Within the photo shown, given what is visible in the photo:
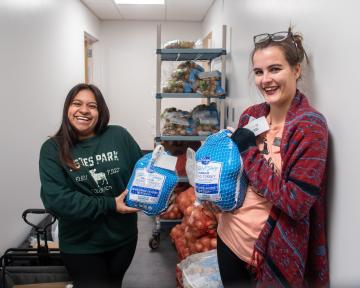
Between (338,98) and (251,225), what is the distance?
0.50m

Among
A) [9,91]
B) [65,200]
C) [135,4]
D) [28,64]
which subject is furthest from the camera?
[135,4]

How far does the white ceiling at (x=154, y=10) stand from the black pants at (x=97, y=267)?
13.2 ft

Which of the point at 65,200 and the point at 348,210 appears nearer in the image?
the point at 348,210

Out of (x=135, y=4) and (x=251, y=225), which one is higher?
(x=135, y=4)

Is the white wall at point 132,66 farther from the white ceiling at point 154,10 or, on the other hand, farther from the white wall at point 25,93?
the white wall at point 25,93

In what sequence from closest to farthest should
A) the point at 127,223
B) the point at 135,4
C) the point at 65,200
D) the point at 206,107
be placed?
the point at 65,200
the point at 127,223
the point at 206,107
the point at 135,4

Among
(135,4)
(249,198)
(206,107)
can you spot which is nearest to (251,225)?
(249,198)

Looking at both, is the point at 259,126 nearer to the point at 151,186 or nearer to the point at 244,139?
the point at 244,139

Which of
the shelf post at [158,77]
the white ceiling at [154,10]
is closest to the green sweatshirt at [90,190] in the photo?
the shelf post at [158,77]

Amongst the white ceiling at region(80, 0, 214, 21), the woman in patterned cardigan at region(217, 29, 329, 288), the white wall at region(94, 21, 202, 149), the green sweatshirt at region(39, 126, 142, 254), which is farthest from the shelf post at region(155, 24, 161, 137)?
the white wall at region(94, 21, 202, 149)

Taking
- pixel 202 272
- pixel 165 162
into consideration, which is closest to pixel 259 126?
pixel 165 162

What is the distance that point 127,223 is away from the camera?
1.46 metres

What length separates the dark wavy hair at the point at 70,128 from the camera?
51.6 inches

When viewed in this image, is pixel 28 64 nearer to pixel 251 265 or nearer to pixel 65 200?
pixel 65 200
